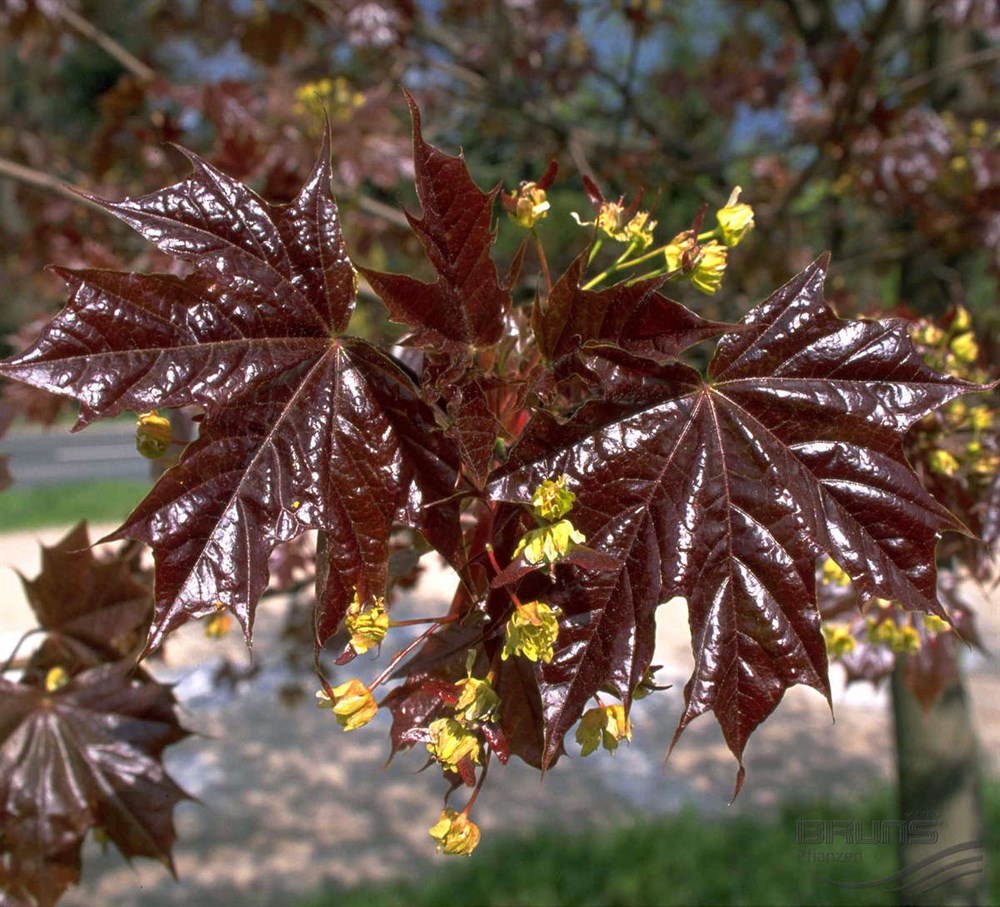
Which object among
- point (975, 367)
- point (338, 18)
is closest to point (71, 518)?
point (338, 18)

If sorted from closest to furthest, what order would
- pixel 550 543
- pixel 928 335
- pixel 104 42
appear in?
pixel 550 543, pixel 928 335, pixel 104 42

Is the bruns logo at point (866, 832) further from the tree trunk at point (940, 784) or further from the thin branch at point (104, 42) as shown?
the thin branch at point (104, 42)

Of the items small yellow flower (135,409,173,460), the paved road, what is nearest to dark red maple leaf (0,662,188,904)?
small yellow flower (135,409,173,460)

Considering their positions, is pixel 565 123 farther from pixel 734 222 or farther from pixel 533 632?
pixel 533 632

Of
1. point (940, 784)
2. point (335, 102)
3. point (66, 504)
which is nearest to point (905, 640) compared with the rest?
point (940, 784)

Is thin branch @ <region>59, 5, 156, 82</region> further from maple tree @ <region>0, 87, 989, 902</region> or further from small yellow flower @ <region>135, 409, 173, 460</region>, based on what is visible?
maple tree @ <region>0, 87, 989, 902</region>

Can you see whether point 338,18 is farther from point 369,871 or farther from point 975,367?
point 369,871

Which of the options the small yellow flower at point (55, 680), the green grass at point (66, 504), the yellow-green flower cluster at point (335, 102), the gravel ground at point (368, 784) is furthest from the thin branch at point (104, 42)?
the green grass at point (66, 504)
